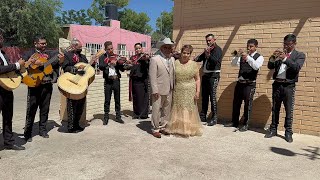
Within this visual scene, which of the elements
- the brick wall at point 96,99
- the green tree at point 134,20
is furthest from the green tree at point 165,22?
the brick wall at point 96,99

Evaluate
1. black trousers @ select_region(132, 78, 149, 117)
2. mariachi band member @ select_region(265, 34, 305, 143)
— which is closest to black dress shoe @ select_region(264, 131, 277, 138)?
mariachi band member @ select_region(265, 34, 305, 143)

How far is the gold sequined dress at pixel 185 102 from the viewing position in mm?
5910

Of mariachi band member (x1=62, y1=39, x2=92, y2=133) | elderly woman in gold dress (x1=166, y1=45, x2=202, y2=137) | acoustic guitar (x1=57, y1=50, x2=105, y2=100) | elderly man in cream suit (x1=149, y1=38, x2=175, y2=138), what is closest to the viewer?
acoustic guitar (x1=57, y1=50, x2=105, y2=100)

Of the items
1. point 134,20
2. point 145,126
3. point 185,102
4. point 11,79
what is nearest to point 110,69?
point 145,126

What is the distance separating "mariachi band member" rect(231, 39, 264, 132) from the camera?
19.8 feet

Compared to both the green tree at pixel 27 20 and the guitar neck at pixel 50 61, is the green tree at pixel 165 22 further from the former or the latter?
the guitar neck at pixel 50 61

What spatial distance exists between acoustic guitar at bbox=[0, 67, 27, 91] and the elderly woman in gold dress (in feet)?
8.96

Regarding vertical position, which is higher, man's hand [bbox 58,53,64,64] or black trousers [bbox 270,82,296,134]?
man's hand [bbox 58,53,64,64]

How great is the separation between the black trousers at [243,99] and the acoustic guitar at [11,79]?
4127 mm

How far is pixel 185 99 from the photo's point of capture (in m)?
5.93

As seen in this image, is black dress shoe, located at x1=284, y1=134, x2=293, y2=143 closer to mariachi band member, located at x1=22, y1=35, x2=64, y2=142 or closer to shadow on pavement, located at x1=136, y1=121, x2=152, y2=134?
shadow on pavement, located at x1=136, y1=121, x2=152, y2=134

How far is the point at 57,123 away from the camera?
7090 millimetres

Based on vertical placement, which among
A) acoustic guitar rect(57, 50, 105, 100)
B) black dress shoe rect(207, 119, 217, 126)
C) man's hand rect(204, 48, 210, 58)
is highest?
man's hand rect(204, 48, 210, 58)

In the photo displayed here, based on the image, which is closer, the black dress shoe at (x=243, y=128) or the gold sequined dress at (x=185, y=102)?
the gold sequined dress at (x=185, y=102)
